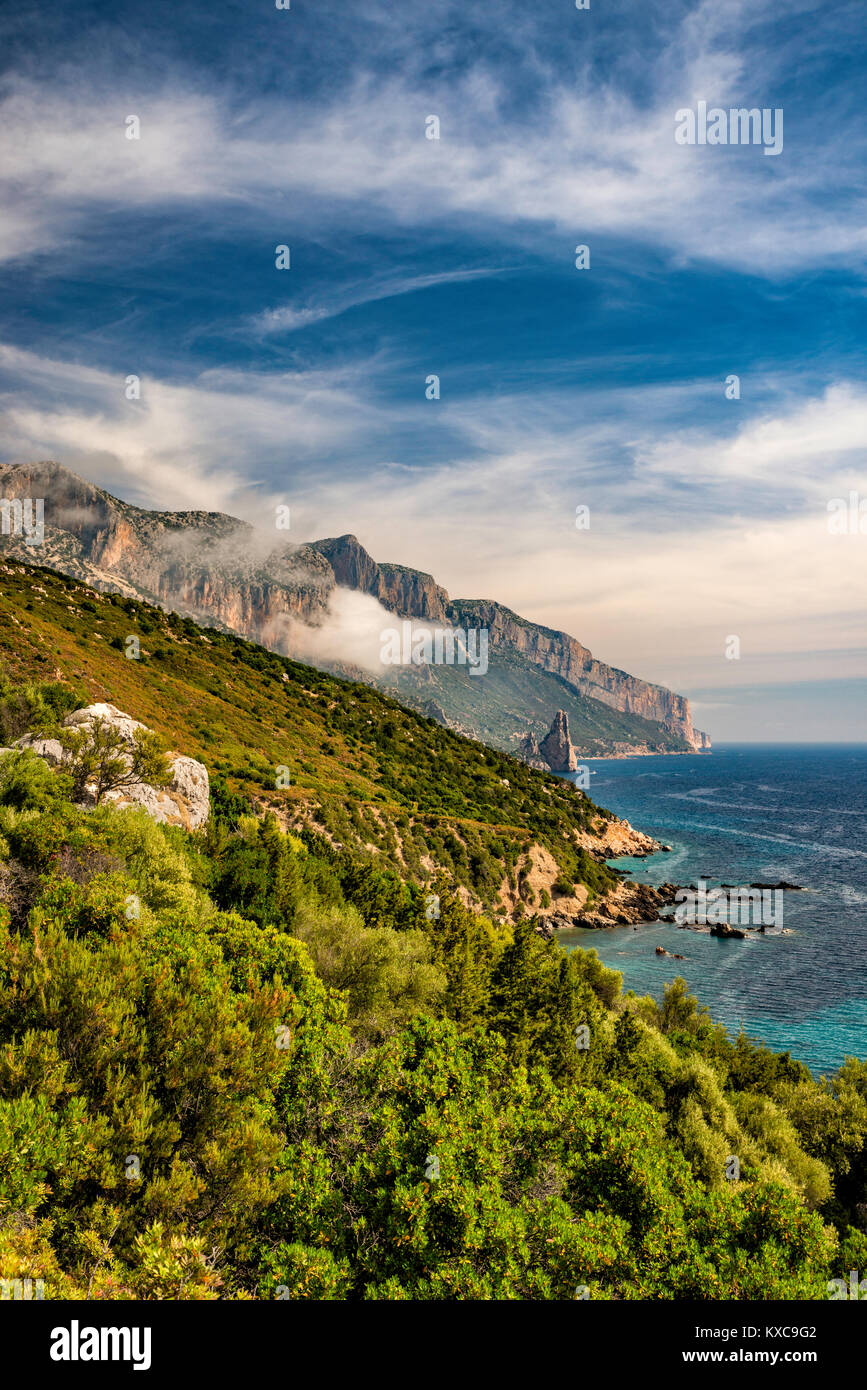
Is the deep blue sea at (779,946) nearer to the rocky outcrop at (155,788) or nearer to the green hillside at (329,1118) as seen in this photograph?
the green hillside at (329,1118)

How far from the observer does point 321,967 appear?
24328 millimetres

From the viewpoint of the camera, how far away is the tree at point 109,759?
33.1 m

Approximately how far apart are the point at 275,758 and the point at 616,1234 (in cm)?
5824

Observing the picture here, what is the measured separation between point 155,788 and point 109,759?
331 cm

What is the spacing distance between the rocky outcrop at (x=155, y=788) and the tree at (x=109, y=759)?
1.04ft

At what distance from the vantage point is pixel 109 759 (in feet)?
112

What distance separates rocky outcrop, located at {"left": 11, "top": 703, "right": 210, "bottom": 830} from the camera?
1310 inches

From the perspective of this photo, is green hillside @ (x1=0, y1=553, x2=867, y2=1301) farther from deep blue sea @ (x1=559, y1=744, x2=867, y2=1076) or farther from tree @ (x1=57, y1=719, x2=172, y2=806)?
deep blue sea @ (x1=559, y1=744, x2=867, y2=1076)

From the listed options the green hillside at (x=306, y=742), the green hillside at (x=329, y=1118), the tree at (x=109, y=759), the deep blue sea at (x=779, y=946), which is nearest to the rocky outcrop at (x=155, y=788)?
the tree at (x=109, y=759)

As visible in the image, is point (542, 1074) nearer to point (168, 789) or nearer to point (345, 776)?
point (168, 789)

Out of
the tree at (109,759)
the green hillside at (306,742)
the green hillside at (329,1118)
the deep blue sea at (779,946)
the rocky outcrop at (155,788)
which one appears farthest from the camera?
the green hillside at (306,742)

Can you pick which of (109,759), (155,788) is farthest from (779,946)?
(109,759)

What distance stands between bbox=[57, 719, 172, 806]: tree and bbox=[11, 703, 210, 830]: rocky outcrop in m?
0.32
